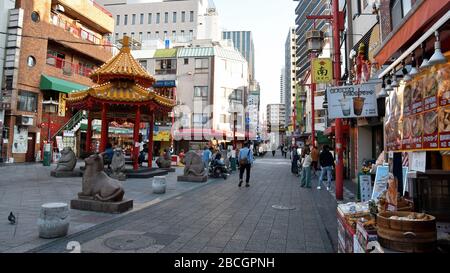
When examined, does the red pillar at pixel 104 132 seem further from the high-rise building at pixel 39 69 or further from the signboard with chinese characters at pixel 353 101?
the signboard with chinese characters at pixel 353 101

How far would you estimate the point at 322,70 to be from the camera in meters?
15.2

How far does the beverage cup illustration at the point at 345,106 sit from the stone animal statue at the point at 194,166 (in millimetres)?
9038

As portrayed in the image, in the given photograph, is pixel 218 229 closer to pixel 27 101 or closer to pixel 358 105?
pixel 358 105

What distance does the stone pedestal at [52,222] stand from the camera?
→ 575 cm

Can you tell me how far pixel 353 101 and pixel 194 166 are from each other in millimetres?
9636

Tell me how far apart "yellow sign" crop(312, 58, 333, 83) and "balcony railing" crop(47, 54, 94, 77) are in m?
23.8

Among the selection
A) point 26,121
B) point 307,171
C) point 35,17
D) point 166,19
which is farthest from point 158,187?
point 166,19

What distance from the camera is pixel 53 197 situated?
1013 centimetres

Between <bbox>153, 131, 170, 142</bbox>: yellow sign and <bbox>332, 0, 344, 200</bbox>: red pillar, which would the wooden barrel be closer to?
<bbox>332, 0, 344, 200</bbox>: red pillar

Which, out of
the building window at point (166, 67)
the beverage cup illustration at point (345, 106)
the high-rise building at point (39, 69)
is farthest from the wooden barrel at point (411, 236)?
the building window at point (166, 67)

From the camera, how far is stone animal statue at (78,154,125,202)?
8.39 metres

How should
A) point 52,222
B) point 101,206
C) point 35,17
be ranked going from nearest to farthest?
point 52,222, point 101,206, point 35,17

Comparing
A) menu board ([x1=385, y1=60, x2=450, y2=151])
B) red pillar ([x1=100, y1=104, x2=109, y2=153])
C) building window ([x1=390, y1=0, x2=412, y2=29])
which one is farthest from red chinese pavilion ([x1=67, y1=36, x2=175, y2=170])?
menu board ([x1=385, y1=60, x2=450, y2=151])

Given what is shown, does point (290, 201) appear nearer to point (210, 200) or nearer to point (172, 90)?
point (210, 200)
